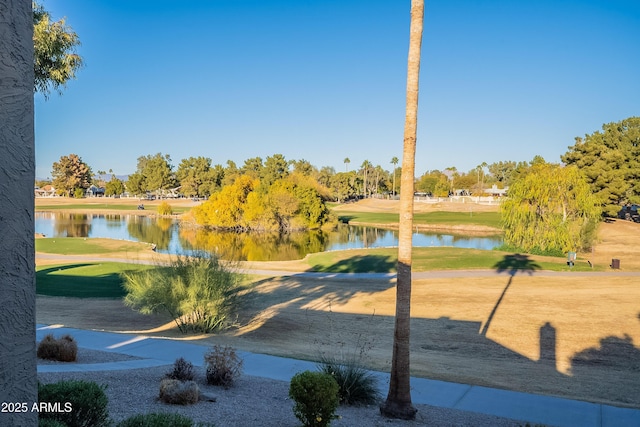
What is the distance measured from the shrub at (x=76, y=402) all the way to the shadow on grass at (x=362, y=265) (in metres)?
29.7

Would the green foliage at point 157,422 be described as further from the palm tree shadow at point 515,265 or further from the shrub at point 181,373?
the palm tree shadow at point 515,265

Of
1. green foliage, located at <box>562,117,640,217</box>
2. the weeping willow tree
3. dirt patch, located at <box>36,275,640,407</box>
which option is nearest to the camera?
dirt patch, located at <box>36,275,640,407</box>

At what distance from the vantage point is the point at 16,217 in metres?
3.35

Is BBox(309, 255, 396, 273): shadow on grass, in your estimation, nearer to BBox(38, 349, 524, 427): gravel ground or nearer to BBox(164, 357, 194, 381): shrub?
BBox(38, 349, 524, 427): gravel ground

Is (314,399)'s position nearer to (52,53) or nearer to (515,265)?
(52,53)

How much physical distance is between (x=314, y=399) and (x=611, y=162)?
7291 centimetres

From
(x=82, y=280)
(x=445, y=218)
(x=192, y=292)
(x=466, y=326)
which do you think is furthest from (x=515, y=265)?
(x=445, y=218)

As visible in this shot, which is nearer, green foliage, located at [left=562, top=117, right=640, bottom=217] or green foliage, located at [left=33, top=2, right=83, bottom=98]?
green foliage, located at [left=33, top=2, right=83, bottom=98]

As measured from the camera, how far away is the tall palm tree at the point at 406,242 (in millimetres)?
9172

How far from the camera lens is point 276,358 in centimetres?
1255

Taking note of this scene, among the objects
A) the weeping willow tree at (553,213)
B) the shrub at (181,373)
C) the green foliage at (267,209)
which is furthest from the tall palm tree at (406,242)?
the green foliage at (267,209)

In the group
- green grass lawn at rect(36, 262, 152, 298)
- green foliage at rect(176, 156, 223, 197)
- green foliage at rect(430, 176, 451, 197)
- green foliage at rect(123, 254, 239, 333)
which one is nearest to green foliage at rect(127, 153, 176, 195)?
green foliage at rect(176, 156, 223, 197)

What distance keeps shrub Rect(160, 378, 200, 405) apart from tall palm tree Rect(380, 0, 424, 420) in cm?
328

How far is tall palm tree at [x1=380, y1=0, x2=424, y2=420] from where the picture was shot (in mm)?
9172
